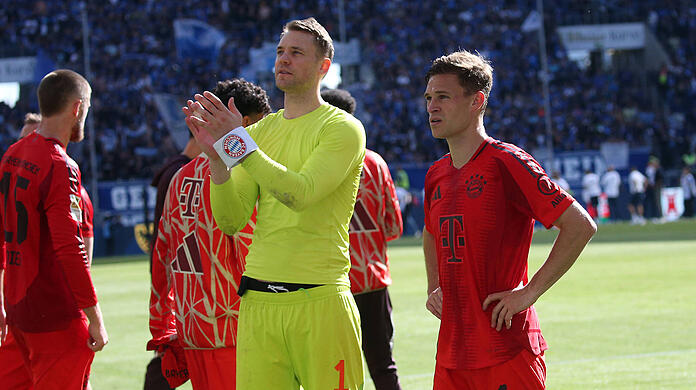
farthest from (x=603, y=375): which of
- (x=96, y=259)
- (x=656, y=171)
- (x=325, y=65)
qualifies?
(x=656, y=171)

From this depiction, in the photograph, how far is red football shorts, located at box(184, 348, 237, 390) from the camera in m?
5.00

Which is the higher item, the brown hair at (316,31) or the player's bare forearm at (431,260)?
the brown hair at (316,31)

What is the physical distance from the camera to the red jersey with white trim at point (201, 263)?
5.01m

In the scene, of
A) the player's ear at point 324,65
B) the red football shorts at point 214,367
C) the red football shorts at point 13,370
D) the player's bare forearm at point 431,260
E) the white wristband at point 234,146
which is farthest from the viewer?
the red football shorts at point 13,370

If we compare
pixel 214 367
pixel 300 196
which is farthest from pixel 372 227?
pixel 300 196

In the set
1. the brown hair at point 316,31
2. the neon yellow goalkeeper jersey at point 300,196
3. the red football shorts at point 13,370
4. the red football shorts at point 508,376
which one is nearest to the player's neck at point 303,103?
the neon yellow goalkeeper jersey at point 300,196

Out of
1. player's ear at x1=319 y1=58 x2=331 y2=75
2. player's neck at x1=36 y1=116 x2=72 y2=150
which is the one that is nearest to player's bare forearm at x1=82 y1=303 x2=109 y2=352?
player's neck at x1=36 y1=116 x2=72 y2=150

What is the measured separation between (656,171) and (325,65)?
3260cm

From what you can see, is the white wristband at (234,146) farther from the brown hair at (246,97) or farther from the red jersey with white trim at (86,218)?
the red jersey with white trim at (86,218)

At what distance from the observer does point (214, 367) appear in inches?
198

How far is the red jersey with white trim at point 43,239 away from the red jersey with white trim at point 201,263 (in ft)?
1.59

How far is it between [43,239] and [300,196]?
2.01 metres

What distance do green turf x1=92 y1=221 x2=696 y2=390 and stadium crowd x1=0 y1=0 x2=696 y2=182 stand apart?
16212mm

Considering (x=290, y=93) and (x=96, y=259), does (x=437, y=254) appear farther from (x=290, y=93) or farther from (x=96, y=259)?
(x=96, y=259)
